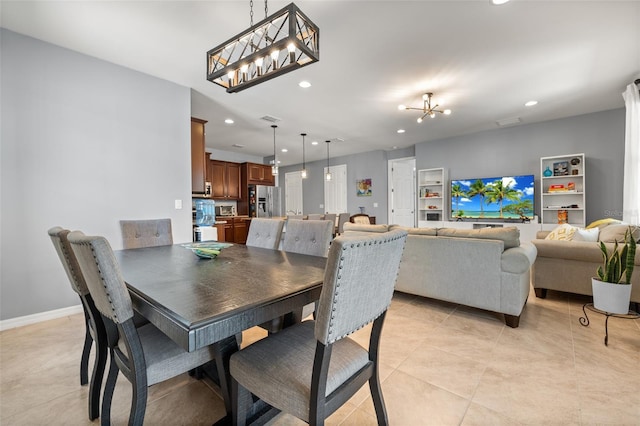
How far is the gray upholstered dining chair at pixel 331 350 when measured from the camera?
2.79 ft

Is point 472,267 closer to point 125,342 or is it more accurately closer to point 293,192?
point 125,342

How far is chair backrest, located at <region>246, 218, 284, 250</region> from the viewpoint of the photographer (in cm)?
237

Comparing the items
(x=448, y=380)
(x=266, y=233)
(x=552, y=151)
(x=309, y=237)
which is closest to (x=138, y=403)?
(x=309, y=237)

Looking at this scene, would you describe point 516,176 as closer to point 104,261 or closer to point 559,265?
point 559,265

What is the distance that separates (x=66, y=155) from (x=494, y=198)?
21.5 feet

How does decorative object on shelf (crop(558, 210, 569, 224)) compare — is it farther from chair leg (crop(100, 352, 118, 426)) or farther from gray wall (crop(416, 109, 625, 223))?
chair leg (crop(100, 352, 118, 426))

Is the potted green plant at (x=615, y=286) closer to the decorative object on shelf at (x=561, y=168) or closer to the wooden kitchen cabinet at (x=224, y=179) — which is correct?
the decorative object on shelf at (x=561, y=168)

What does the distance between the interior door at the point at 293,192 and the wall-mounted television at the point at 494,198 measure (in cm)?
461

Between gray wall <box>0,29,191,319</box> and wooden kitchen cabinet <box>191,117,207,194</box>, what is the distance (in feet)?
1.86

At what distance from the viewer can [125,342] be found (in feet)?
3.35

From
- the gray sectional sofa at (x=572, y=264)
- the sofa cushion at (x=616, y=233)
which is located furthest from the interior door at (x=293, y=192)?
the sofa cushion at (x=616, y=233)

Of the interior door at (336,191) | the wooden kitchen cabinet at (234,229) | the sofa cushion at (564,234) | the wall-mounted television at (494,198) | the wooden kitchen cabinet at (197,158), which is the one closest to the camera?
the sofa cushion at (564,234)

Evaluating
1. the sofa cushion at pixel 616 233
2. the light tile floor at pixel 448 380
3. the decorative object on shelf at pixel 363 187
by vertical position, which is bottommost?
the light tile floor at pixel 448 380

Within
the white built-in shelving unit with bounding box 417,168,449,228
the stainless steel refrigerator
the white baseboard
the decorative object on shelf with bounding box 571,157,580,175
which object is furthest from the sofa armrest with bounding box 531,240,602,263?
the stainless steel refrigerator
